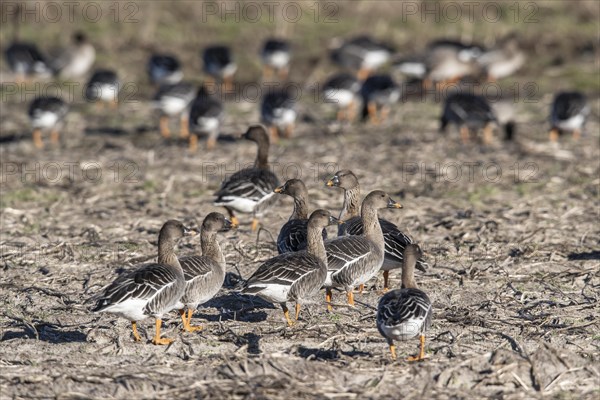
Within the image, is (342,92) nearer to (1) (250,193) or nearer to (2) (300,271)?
(1) (250,193)

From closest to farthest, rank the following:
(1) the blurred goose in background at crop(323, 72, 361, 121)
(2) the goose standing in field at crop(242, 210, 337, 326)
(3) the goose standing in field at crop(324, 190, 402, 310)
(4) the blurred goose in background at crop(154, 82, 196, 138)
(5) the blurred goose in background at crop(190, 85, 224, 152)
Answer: (2) the goose standing in field at crop(242, 210, 337, 326) < (3) the goose standing in field at crop(324, 190, 402, 310) < (5) the blurred goose in background at crop(190, 85, 224, 152) < (4) the blurred goose in background at crop(154, 82, 196, 138) < (1) the blurred goose in background at crop(323, 72, 361, 121)

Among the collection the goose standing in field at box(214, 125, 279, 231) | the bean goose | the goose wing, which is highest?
the goose wing

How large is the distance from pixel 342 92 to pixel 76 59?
7974mm

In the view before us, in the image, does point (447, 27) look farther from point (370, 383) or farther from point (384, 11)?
point (370, 383)

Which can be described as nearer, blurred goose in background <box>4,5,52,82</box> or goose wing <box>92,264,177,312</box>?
goose wing <box>92,264,177,312</box>

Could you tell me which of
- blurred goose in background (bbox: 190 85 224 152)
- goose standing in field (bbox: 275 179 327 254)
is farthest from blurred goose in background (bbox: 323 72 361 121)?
goose standing in field (bbox: 275 179 327 254)

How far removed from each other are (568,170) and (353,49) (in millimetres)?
9786

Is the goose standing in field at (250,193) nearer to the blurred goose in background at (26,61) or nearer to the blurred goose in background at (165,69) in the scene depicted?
the blurred goose in background at (165,69)

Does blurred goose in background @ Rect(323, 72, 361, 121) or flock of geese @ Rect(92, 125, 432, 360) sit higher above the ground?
flock of geese @ Rect(92, 125, 432, 360)

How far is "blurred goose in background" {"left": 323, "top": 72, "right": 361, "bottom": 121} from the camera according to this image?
23.1 m

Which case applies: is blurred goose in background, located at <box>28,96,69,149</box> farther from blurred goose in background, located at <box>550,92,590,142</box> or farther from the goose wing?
the goose wing

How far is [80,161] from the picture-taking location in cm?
1948

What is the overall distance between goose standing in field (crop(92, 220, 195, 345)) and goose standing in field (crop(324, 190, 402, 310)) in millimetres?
1899

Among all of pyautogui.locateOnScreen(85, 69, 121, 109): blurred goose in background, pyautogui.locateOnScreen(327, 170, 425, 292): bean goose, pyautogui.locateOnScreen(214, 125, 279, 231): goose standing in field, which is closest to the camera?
pyautogui.locateOnScreen(327, 170, 425, 292): bean goose
